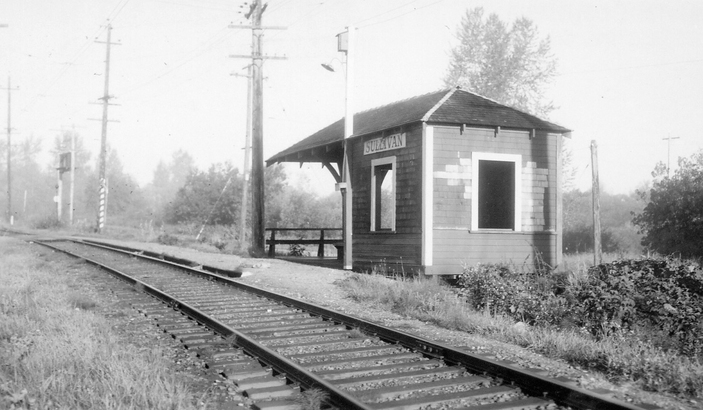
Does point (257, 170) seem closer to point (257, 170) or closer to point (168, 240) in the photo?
point (257, 170)

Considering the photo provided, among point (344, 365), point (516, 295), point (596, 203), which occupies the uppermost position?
point (596, 203)

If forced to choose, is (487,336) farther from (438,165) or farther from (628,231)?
(628,231)

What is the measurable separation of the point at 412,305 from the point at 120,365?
18.1 feet

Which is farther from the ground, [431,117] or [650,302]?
[431,117]

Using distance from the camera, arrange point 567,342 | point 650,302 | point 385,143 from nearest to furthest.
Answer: point 567,342, point 650,302, point 385,143

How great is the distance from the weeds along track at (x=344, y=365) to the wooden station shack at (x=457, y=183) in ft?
17.5

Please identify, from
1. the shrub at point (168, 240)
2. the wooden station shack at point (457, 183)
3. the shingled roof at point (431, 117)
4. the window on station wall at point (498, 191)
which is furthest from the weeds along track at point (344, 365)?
the shrub at point (168, 240)

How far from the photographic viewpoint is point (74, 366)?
17.6 feet

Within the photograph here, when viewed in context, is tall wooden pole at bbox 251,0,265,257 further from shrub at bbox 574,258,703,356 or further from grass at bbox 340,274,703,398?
shrub at bbox 574,258,703,356

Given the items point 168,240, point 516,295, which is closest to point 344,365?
point 516,295

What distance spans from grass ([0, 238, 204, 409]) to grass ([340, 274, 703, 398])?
361 cm

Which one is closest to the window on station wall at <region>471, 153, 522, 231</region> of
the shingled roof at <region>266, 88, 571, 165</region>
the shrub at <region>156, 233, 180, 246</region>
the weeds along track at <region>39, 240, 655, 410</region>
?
the shingled roof at <region>266, 88, 571, 165</region>

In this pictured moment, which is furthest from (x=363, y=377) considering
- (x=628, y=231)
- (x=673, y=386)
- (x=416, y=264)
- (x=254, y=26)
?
(x=628, y=231)

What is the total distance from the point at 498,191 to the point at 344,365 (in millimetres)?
12333
